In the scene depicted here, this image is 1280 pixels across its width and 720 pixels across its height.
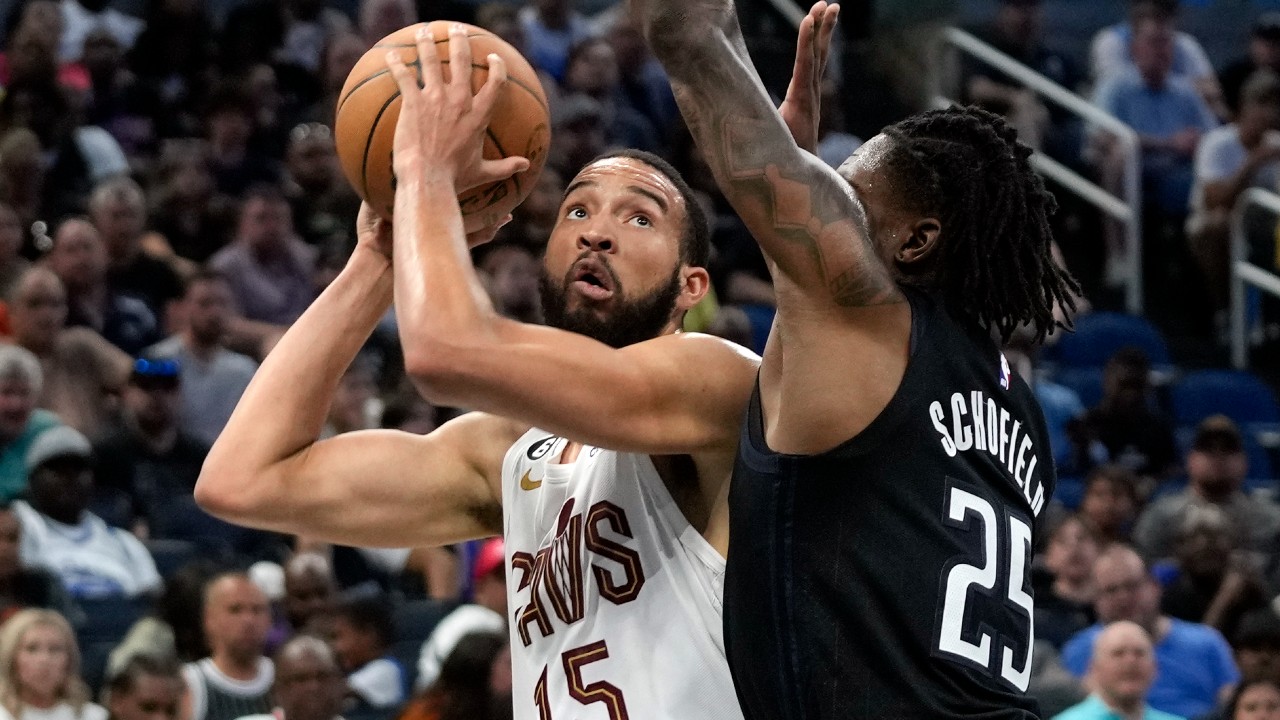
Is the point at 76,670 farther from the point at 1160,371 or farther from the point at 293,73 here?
the point at 1160,371

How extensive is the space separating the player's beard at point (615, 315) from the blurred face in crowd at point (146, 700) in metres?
3.09

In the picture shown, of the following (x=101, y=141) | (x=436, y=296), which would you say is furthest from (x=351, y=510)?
(x=101, y=141)

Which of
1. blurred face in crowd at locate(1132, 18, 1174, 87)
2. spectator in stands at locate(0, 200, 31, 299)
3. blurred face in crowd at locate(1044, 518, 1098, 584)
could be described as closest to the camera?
spectator in stands at locate(0, 200, 31, 299)

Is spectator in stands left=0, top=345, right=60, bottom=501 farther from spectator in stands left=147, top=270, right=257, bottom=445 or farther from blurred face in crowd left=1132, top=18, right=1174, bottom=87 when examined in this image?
blurred face in crowd left=1132, top=18, right=1174, bottom=87

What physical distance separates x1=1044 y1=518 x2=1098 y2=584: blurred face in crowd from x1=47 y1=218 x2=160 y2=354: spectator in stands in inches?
167

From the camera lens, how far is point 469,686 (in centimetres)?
664

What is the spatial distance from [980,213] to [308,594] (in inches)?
182

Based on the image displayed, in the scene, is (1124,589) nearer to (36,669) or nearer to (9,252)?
(36,669)

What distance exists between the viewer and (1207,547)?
27.9 feet

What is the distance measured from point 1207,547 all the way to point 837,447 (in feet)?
19.7

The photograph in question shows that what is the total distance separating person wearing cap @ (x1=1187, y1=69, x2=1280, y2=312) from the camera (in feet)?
37.4

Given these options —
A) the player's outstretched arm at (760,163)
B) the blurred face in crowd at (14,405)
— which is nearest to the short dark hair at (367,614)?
the blurred face in crowd at (14,405)

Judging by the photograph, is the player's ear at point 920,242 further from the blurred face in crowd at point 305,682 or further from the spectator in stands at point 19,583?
the spectator in stands at point 19,583

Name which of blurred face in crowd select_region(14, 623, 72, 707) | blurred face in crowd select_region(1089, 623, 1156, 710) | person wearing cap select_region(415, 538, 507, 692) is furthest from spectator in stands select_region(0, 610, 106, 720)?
blurred face in crowd select_region(1089, 623, 1156, 710)
